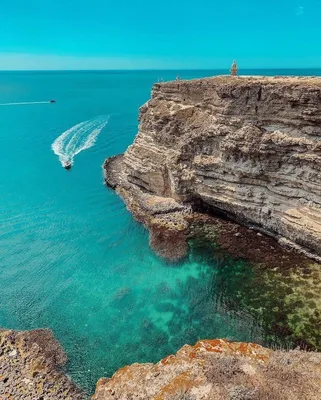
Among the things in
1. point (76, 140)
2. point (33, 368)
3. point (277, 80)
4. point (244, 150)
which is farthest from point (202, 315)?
point (76, 140)

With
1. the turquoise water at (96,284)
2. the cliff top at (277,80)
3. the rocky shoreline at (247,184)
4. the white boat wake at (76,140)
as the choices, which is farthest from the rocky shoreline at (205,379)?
the white boat wake at (76,140)

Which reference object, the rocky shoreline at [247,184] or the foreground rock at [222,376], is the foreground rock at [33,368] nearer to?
the foreground rock at [222,376]

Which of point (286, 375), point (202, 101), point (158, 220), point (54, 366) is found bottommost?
point (54, 366)

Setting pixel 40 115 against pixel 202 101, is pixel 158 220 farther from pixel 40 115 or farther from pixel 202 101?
pixel 40 115

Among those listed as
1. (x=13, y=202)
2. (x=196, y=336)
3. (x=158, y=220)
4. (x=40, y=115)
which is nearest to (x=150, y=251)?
(x=158, y=220)

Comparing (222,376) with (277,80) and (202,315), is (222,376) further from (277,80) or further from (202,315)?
(277,80)

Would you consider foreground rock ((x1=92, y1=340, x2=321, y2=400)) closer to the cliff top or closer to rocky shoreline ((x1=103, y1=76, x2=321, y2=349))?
rocky shoreline ((x1=103, y1=76, x2=321, y2=349))
